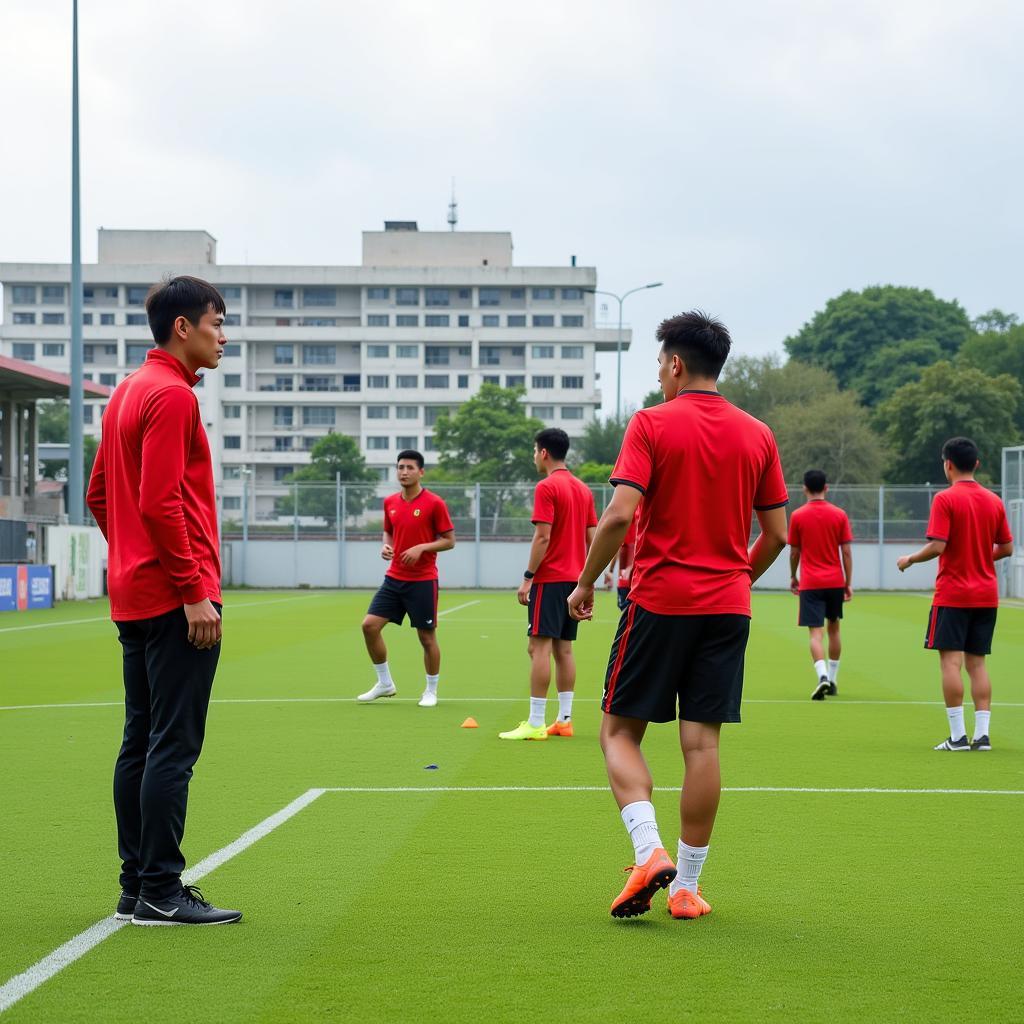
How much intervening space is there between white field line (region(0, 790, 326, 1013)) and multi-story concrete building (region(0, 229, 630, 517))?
10020cm

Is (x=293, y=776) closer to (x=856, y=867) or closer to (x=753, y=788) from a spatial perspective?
(x=753, y=788)

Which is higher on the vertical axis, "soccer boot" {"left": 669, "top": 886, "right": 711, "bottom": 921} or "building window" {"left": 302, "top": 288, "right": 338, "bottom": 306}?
"building window" {"left": 302, "top": 288, "right": 338, "bottom": 306}

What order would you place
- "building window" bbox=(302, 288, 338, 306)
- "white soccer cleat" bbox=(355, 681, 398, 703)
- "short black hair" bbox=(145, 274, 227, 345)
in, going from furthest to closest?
1. "building window" bbox=(302, 288, 338, 306)
2. "white soccer cleat" bbox=(355, 681, 398, 703)
3. "short black hair" bbox=(145, 274, 227, 345)

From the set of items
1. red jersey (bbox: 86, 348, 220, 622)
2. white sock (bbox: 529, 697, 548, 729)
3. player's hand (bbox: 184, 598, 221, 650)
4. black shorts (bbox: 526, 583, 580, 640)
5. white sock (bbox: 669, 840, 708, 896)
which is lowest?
white sock (bbox: 529, 697, 548, 729)

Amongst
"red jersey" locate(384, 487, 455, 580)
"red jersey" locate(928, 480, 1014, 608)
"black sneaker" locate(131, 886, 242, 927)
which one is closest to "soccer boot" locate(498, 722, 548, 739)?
"red jersey" locate(384, 487, 455, 580)

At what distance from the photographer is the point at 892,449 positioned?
67.4 meters

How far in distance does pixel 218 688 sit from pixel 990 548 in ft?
25.4

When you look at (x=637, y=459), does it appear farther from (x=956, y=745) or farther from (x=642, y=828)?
(x=956, y=745)

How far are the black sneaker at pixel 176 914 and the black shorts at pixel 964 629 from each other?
5913mm

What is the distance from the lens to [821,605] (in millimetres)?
13602

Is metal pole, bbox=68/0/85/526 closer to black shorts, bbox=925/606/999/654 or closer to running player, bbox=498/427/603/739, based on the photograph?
running player, bbox=498/427/603/739

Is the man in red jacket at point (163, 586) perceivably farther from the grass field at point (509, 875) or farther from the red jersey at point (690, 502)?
the red jersey at point (690, 502)

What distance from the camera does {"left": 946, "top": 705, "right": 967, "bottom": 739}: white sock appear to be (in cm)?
972

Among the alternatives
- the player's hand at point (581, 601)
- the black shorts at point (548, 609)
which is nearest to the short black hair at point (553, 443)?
the black shorts at point (548, 609)
